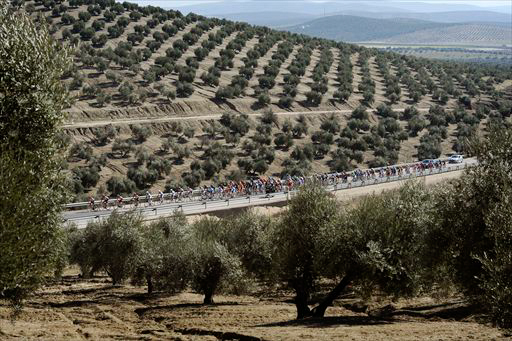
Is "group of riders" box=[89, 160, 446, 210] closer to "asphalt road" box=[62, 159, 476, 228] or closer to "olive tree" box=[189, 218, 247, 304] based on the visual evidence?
"asphalt road" box=[62, 159, 476, 228]

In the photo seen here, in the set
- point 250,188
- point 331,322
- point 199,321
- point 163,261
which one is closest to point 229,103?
point 250,188

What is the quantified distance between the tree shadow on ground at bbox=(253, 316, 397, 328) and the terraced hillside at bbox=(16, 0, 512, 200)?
40945 mm

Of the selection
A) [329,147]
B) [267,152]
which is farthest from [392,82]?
[267,152]

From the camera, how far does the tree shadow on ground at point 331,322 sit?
26.1 metres

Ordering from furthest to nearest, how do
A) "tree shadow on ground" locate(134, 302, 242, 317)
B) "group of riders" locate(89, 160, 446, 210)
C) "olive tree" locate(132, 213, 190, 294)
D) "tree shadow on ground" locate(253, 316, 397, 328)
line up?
"group of riders" locate(89, 160, 446, 210)
"olive tree" locate(132, 213, 190, 294)
"tree shadow on ground" locate(134, 302, 242, 317)
"tree shadow on ground" locate(253, 316, 397, 328)

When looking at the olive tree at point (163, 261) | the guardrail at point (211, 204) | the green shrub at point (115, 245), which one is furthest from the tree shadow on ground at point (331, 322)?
the guardrail at point (211, 204)

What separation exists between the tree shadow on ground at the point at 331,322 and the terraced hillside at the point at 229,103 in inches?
1612

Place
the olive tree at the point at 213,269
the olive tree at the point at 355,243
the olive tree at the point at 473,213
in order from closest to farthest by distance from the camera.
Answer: the olive tree at the point at 473,213 < the olive tree at the point at 355,243 < the olive tree at the point at 213,269

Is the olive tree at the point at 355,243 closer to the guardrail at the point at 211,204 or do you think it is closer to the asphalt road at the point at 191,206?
the asphalt road at the point at 191,206

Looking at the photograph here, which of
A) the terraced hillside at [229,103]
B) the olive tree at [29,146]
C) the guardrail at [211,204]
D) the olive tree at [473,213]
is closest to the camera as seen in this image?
the olive tree at [29,146]

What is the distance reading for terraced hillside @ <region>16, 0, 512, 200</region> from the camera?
77.9 m

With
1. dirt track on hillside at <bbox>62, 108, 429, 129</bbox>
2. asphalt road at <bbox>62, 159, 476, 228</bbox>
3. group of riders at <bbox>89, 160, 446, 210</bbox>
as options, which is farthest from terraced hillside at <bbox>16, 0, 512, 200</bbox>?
asphalt road at <bbox>62, 159, 476, 228</bbox>

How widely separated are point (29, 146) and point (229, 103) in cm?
8179

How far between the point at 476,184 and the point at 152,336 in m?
12.7
